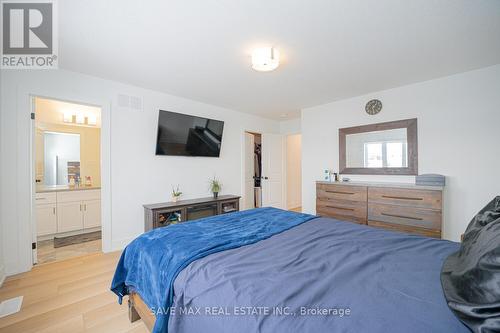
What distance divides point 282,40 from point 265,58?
0.76 feet

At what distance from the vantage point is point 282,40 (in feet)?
6.79

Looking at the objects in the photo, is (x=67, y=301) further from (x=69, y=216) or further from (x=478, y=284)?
(x=478, y=284)

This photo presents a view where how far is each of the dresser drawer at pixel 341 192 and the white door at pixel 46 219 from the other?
4.52 meters

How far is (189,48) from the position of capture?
7.25 feet

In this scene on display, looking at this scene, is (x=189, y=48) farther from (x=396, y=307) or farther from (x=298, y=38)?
(x=396, y=307)

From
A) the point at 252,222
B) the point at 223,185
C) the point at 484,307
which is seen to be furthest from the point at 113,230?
the point at 484,307

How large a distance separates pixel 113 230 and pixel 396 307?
346cm

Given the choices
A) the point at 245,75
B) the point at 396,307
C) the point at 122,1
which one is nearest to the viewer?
the point at 396,307

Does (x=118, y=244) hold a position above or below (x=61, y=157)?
below

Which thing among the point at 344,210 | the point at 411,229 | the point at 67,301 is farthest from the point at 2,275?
the point at 411,229

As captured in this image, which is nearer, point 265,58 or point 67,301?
point 67,301

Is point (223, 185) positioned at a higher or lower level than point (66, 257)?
higher

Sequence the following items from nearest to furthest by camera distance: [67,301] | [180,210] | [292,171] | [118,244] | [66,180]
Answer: [67,301]
[118,244]
[180,210]
[66,180]
[292,171]

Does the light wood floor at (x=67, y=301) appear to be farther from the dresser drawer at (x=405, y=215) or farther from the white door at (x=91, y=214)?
the dresser drawer at (x=405, y=215)
